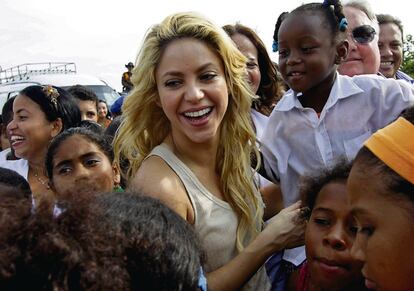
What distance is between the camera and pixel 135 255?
1.06 metres

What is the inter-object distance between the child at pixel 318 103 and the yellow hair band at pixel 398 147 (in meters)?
1.04

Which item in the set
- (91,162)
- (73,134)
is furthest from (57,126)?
(91,162)

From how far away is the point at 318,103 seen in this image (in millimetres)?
2523

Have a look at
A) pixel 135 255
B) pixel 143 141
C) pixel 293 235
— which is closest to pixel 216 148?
pixel 143 141

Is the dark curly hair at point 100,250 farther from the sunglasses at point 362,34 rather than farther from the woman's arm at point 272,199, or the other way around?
the sunglasses at point 362,34

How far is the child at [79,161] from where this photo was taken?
2.85 m

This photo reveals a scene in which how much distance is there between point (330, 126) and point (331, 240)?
0.66 meters

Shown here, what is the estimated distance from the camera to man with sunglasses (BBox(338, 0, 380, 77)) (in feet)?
10.2

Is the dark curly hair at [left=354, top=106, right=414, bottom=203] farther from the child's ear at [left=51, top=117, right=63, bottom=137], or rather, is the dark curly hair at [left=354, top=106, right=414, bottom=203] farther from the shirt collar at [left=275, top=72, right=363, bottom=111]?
the child's ear at [left=51, top=117, right=63, bottom=137]

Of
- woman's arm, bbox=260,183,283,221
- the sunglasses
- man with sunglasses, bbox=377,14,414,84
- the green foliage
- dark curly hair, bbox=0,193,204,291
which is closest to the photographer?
dark curly hair, bbox=0,193,204,291

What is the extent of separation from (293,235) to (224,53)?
0.89m

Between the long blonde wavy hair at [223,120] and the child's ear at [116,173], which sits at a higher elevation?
the long blonde wavy hair at [223,120]

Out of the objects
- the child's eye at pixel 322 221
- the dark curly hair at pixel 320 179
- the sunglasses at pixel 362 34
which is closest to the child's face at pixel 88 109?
the sunglasses at pixel 362 34

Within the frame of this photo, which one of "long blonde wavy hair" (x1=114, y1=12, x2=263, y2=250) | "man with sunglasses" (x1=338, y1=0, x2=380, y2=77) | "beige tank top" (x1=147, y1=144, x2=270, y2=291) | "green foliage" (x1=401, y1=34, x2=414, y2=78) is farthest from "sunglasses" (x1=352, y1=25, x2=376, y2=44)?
"green foliage" (x1=401, y1=34, x2=414, y2=78)
